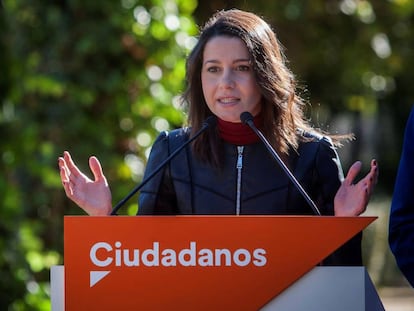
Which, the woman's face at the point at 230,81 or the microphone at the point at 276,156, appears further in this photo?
the woman's face at the point at 230,81

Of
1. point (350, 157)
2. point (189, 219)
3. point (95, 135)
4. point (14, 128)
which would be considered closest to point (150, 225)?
point (189, 219)

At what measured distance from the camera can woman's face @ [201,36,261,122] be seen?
12.8 ft

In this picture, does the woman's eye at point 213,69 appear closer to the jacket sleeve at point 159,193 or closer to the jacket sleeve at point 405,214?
the jacket sleeve at point 159,193

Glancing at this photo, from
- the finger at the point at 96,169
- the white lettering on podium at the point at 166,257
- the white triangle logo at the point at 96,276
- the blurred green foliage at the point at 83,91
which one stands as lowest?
the white triangle logo at the point at 96,276

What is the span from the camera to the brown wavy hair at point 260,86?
3.96 m

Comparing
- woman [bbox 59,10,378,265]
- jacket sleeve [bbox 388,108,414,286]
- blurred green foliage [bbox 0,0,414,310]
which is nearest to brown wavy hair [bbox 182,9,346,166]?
woman [bbox 59,10,378,265]

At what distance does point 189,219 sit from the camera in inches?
131

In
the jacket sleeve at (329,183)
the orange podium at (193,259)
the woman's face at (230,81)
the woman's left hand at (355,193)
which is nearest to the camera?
the orange podium at (193,259)

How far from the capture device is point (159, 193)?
4.05m

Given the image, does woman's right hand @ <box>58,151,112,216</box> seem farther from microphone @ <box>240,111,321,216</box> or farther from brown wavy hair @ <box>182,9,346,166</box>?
microphone @ <box>240,111,321,216</box>

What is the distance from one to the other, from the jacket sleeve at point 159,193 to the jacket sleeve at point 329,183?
0.53 m

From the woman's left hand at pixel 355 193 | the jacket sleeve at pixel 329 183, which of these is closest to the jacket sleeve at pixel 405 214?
the woman's left hand at pixel 355 193

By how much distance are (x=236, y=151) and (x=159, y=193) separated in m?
0.31

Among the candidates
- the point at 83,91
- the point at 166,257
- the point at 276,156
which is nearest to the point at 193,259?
the point at 166,257
